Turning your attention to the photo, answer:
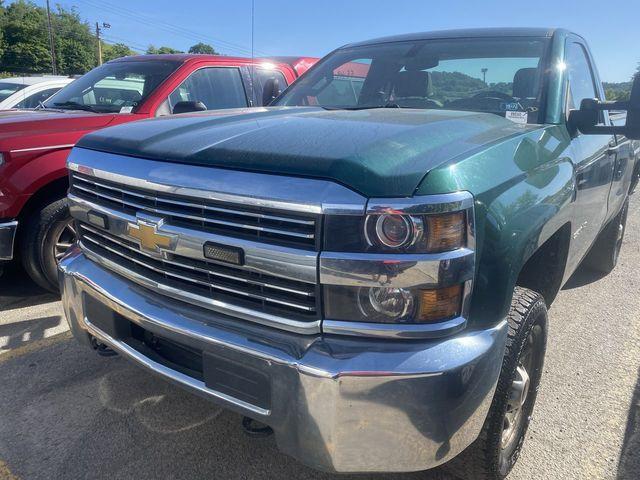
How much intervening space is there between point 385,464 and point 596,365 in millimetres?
2145

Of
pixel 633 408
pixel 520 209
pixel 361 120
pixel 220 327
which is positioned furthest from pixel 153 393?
pixel 633 408

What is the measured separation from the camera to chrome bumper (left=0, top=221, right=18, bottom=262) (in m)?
3.54

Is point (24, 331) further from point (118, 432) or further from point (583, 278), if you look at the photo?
point (583, 278)

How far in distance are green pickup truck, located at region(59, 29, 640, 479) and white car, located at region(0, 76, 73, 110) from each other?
6.04 m

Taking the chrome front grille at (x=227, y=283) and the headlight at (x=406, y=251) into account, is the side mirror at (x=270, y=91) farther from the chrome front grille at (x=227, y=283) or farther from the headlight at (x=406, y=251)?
the headlight at (x=406, y=251)

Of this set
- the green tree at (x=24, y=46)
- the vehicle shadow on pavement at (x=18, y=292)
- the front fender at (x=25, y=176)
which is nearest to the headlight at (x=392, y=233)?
the front fender at (x=25, y=176)

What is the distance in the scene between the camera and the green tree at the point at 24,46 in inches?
2172

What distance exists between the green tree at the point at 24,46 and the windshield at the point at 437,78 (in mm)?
59798

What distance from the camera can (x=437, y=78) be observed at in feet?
10.3

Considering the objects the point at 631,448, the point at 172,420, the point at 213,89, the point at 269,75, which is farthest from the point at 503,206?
the point at 269,75

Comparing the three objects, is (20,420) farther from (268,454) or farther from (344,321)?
(344,321)

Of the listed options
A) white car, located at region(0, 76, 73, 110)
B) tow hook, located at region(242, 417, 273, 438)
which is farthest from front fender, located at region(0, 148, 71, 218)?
white car, located at region(0, 76, 73, 110)

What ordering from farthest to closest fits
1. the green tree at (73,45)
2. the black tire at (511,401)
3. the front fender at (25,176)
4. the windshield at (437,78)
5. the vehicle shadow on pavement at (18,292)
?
the green tree at (73,45) < the vehicle shadow on pavement at (18,292) < the front fender at (25,176) < the windshield at (437,78) < the black tire at (511,401)

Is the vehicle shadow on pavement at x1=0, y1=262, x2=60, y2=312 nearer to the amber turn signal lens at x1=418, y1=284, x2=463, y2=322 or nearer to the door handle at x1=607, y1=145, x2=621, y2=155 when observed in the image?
the amber turn signal lens at x1=418, y1=284, x2=463, y2=322
